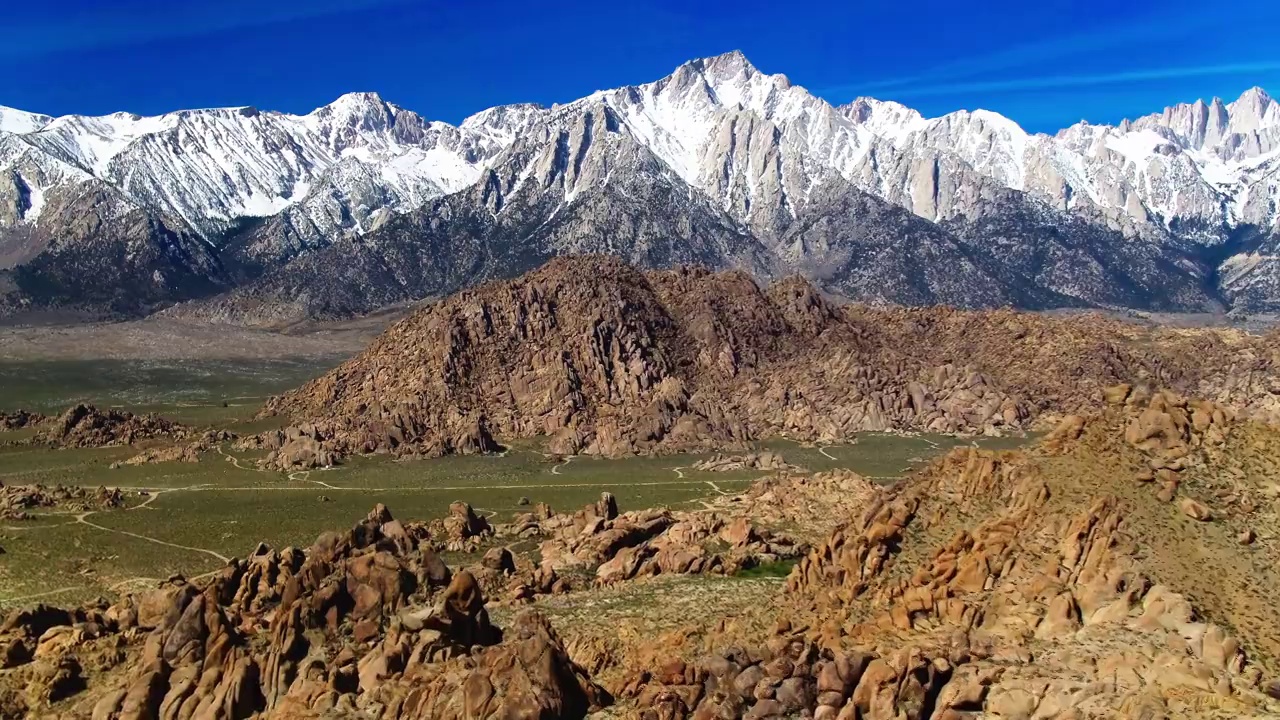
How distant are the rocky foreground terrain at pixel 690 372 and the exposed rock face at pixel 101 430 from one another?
42.5 feet

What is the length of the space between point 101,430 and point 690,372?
180 ft

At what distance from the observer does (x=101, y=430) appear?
340ft

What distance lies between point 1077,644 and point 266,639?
78.3 ft

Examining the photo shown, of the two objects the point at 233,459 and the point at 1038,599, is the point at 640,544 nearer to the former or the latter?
the point at 1038,599

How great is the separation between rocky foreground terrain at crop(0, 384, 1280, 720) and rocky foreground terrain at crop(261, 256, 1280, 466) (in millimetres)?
56454

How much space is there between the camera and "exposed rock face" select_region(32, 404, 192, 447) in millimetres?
102250

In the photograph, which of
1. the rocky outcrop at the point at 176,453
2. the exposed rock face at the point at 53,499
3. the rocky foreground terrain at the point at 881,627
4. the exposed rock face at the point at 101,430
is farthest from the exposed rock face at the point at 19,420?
the rocky foreground terrain at the point at 881,627

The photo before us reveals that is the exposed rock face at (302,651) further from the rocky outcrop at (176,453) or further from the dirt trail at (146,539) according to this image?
the rocky outcrop at (176,453)

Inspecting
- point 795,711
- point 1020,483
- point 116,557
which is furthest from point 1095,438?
point 116,557

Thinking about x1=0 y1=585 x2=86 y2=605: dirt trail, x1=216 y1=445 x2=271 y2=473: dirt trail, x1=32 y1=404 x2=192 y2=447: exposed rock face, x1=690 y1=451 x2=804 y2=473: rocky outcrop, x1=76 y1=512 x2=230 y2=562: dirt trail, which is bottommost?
x1=0 y1=585 x2=86 y2=605: dirt trail

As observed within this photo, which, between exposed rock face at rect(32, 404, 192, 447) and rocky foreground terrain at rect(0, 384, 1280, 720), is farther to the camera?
exposed rock face at rect(32, 404, 192, 447)

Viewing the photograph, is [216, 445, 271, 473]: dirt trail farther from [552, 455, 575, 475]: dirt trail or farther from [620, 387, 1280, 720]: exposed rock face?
[620, 387, 1280, 720]: exposed rock face

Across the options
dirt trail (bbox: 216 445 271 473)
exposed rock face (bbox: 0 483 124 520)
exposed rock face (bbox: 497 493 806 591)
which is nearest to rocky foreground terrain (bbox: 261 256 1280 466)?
dirt trail (bbox: 216 445 271 473)

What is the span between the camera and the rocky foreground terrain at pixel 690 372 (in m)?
101
